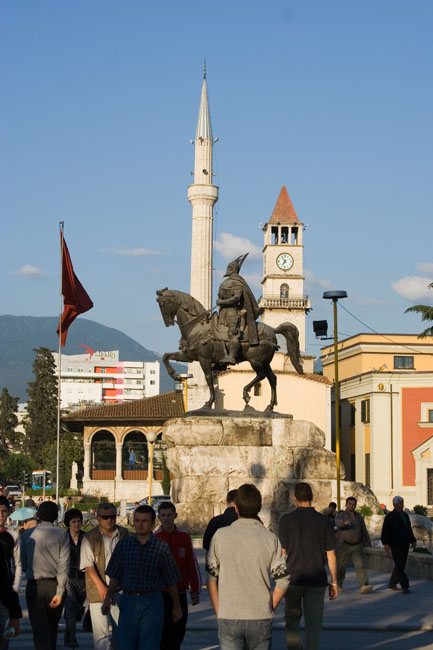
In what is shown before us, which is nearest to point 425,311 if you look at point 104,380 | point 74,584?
point 74,584

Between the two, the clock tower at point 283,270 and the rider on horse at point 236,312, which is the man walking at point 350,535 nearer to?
the rider on horse at point 236,312

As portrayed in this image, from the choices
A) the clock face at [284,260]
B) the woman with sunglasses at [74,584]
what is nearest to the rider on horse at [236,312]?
the woman with sunglasses at [74,584]

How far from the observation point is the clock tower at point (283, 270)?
88312 mm

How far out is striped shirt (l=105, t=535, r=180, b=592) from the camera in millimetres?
6324

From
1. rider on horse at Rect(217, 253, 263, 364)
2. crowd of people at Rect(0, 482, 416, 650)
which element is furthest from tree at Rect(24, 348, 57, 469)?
crowd of people at Rect(0, 482, 416, 650)

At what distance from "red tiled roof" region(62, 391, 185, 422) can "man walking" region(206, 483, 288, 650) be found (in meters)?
50.8

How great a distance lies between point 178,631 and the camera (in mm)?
6930

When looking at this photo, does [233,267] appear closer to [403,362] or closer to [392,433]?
[392,433]

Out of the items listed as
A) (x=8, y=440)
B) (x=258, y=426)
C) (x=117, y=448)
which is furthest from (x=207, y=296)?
(x=258, y=426)

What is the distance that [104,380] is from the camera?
188625mm

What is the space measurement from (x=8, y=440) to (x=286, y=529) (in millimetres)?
94093

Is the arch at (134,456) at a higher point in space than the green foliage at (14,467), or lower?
higher

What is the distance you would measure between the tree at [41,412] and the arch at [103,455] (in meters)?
18.9

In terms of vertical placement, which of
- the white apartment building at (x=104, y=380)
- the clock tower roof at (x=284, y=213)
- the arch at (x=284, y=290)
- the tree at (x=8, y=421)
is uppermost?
the clock tower roof at (x=284, y=213)
